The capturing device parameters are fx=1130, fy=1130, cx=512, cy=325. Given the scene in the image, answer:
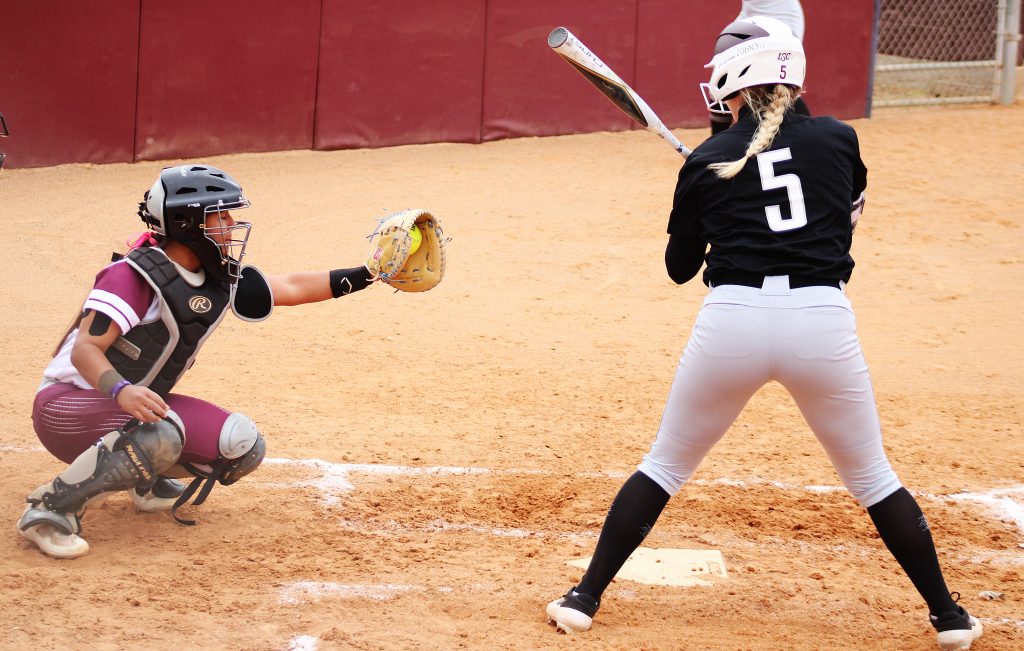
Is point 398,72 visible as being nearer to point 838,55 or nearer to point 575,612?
point 838,55

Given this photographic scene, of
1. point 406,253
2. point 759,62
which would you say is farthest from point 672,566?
point 759,62

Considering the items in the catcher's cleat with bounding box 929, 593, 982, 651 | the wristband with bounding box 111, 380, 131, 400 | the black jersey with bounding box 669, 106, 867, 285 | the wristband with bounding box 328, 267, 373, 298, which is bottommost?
the catcher's cleat with bounding box 929, 593, 982, 651

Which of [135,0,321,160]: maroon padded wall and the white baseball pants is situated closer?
the white baseball pants

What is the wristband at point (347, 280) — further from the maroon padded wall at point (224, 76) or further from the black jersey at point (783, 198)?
the maroon padded wall at point (224, 76)

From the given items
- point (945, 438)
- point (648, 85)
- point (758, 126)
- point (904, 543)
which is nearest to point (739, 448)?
point (945, 438)

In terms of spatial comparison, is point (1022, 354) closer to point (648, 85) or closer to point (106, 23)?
point (648, 85)

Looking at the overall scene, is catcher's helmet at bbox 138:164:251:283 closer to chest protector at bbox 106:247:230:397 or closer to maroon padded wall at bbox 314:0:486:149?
chest protector at bbox 106:247:230:397

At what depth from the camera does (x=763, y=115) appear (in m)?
3.31

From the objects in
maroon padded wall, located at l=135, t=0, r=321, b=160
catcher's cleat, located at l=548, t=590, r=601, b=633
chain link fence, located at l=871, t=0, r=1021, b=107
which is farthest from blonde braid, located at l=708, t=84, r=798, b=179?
chain link fence, located at l=871, t=0, r=1021, b=107

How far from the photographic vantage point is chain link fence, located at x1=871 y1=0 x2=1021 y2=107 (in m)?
12.8

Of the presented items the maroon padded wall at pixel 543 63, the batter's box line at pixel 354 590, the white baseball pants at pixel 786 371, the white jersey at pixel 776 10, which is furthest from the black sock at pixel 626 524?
the maroon padded wall at pixel 543 63

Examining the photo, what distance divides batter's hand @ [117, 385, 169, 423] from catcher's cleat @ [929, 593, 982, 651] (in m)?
2.57

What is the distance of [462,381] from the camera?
21.0 feet

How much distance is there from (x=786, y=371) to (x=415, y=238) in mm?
1759
